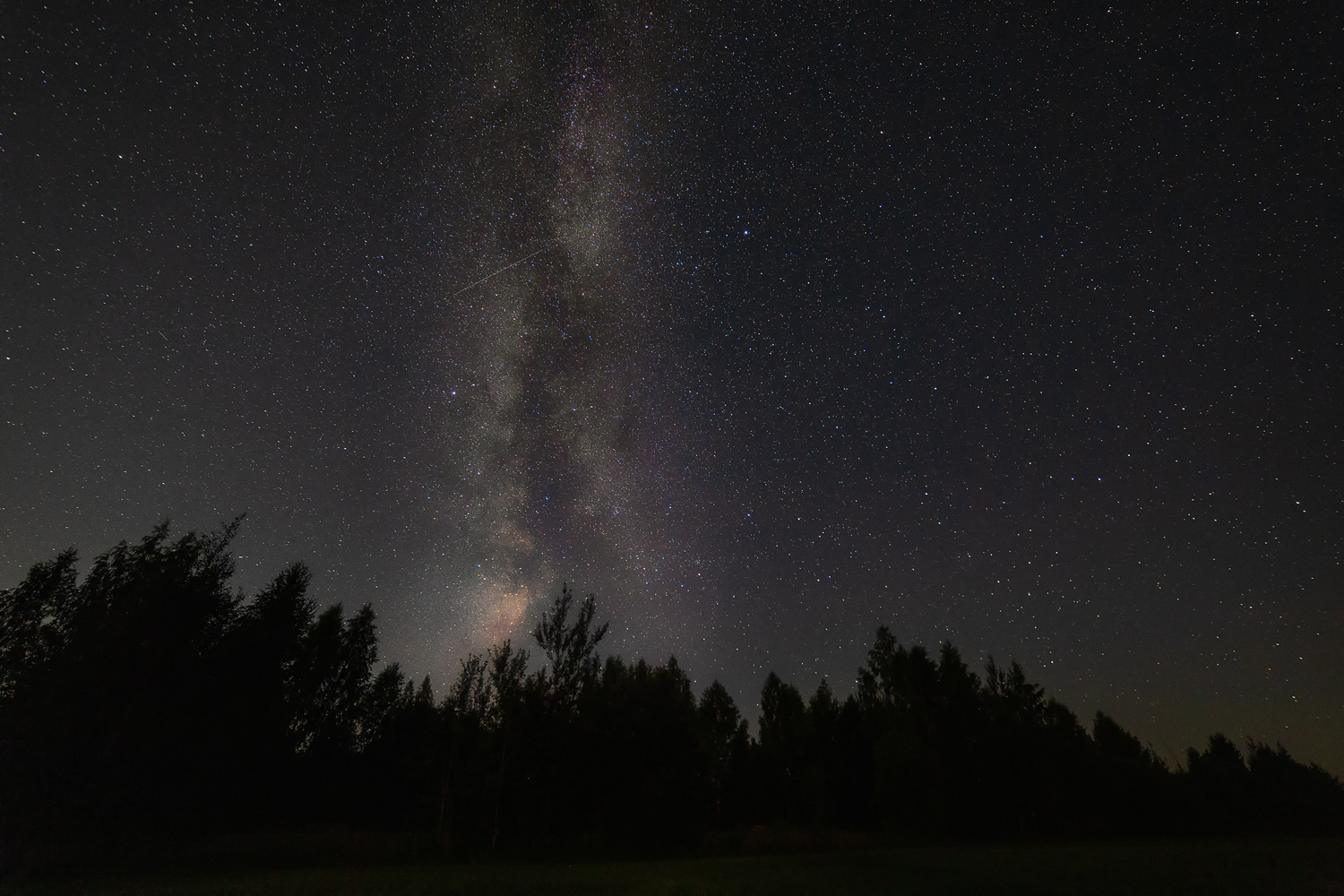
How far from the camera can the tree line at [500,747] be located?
32.1 m

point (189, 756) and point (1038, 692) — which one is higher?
point (1038, 692)

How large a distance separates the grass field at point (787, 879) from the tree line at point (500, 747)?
800 cm

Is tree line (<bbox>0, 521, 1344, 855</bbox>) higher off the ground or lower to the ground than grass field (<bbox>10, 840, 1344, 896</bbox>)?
higher

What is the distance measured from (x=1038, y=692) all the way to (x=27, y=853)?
269 ft

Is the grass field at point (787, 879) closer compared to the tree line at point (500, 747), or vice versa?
the grass field at point (787, 879)

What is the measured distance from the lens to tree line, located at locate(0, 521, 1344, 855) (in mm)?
32062

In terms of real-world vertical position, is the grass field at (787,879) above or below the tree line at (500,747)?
below

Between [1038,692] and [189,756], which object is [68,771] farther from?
[1038,692]

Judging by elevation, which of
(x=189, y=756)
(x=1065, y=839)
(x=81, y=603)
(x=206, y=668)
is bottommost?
(x=1065, y=839)

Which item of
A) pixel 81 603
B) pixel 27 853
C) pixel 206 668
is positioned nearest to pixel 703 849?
pixel 27 853

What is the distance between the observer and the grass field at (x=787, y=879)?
16.5 metres

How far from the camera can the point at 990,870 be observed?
879 inches

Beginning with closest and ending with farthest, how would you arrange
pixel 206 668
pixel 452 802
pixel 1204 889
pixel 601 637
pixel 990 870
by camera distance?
1. pixel 1204 889
2. pixel 990 870
3. pixel 452 802
4. pixel 601 637
5. pixel 206 668

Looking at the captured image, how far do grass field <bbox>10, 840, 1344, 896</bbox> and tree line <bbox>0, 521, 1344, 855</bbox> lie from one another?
8.00 m
